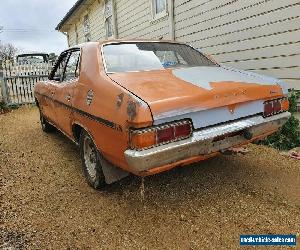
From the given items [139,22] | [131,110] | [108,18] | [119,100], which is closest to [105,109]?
[119,100]

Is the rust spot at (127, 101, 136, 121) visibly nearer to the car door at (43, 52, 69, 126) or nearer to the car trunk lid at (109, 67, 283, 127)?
the car trunk lid at (109, 67, 283, 127)

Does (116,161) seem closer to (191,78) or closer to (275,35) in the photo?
(191,78)

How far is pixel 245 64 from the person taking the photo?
5.98 metres

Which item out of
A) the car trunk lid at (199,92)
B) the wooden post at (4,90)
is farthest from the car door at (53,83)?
the wooden post at (4,90)

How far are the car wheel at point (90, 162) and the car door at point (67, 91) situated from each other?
392 millimetres

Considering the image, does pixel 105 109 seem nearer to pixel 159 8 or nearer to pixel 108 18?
pixel 159 8

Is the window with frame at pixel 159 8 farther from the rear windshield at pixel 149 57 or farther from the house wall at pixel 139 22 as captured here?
the rear windshield at pixel 149 57

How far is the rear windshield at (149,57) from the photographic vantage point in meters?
3.33

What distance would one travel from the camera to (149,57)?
3.56 metres

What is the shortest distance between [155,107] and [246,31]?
417cm

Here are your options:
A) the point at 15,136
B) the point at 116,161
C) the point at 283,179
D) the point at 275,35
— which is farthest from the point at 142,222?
the point at 15,136

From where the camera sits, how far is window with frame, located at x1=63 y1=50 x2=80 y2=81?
12.2 ft

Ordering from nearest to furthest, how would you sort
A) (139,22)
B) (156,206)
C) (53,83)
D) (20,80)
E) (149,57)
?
1. (156,206)
2. (149,57)
3. (53,83)
4. (139,22)
5. (20,80)

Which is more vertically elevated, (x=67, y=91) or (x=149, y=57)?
(x=149, y=57)
